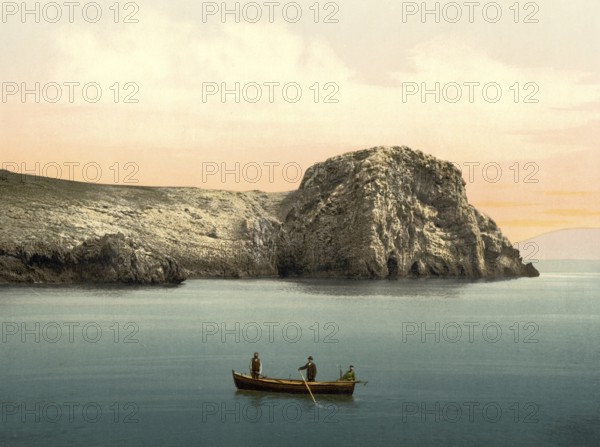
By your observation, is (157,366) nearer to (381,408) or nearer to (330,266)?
(381,408)

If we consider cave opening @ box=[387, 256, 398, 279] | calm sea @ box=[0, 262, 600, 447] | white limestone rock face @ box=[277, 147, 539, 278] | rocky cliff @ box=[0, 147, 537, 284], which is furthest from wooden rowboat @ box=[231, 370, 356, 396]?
cave opening @ box=[387, 256, 398, 279]

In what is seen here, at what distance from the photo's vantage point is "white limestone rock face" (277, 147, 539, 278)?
154 metres

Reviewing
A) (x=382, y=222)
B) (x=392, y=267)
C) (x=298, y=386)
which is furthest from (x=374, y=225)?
(x=298, y=386)

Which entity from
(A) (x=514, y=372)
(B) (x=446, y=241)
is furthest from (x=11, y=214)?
(A) (x=514, y=372)

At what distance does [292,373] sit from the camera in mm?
47031

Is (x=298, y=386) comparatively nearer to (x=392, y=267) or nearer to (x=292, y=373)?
(x=292, y=373)

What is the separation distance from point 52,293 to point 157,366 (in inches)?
2262

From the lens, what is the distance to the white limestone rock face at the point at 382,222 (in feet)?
504

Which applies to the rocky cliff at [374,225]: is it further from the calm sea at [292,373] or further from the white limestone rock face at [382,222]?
the calm sea at [292,373]

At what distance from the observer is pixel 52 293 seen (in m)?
102

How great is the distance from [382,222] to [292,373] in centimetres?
10717

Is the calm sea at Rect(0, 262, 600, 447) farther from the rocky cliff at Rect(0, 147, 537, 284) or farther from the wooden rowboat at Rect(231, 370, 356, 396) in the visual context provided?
the rocky cliff at Rect(0, 147, 537, 284)

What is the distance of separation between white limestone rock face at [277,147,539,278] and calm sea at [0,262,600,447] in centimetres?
6314

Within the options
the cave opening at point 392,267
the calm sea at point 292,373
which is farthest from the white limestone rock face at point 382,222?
the calm sea at point 292,373
